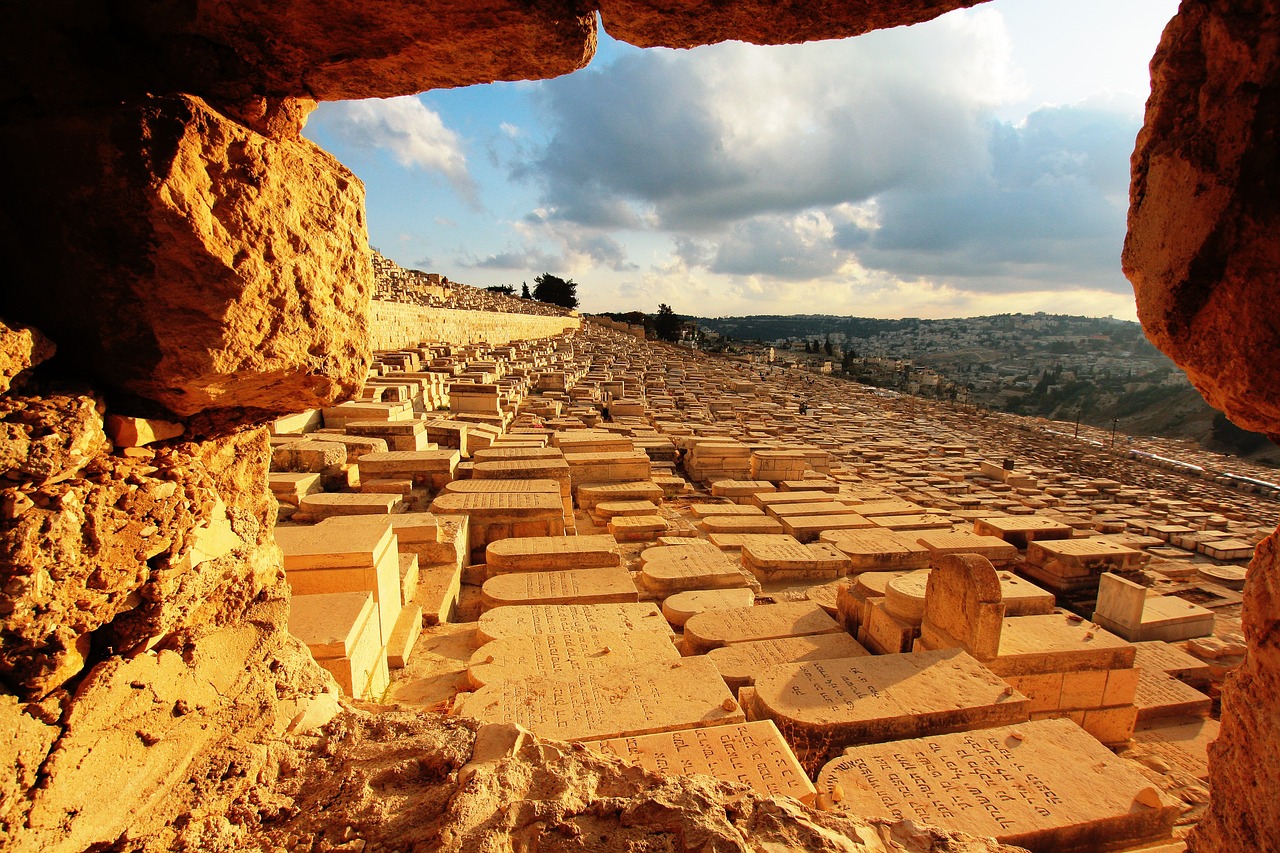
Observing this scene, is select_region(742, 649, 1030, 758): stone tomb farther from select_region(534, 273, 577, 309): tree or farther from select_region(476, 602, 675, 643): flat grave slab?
select_region(534, 273, 577, 309): tree

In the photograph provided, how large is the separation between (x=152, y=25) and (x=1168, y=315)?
282cm

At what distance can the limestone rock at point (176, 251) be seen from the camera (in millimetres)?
1538

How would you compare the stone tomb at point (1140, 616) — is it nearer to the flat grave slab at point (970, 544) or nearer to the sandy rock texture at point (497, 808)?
the flat grave slab at point (970, 544)

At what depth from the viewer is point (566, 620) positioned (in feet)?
14.3

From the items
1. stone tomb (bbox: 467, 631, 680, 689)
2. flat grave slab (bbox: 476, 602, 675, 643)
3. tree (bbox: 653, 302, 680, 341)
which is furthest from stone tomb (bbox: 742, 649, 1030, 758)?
tree (bbox: 653, 302, 680, 341)

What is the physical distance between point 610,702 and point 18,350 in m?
2.74

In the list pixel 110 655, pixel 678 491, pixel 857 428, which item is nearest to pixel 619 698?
pixel 110 655

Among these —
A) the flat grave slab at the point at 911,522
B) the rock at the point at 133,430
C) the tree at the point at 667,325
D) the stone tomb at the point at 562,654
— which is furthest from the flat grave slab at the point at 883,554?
the tree at the point at 667,325

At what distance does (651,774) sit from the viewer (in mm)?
2012

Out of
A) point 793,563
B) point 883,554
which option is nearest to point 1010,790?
point 793,563

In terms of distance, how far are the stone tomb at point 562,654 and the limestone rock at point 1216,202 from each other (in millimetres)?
3007

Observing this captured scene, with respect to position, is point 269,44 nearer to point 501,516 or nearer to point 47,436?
point 47,436

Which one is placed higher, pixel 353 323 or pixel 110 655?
pixel 353 323

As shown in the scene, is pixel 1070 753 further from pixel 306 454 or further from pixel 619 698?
pixel 306 454
